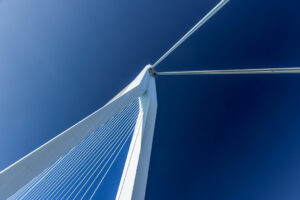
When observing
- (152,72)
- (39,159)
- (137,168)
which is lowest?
(39,159)

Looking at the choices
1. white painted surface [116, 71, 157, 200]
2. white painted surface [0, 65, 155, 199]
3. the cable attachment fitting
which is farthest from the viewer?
the cable attachment fitting

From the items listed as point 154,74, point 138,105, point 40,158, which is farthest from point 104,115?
point 154,74

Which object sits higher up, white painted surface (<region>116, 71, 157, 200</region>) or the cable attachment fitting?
the cable attachment fitting

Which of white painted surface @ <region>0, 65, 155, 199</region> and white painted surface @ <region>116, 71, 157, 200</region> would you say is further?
white painted surface @ <region>116, 71, 157, 200</region>

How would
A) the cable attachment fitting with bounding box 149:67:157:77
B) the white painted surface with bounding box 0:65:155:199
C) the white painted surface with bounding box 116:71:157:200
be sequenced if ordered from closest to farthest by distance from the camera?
the white painted surface with bounding box 0:65:155:199 → the white painted surface with bounding box 116:71:157:200 → the cable attachment fitting with bounding box 149:67:157:77

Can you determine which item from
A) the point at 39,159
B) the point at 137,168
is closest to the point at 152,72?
the point at 137,168

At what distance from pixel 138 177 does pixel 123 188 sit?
27 cm

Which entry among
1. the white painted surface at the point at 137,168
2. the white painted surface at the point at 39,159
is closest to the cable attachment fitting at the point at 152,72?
the white painted surface at the point at 137,168

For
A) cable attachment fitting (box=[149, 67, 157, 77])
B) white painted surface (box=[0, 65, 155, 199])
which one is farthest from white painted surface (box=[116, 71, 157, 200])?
cable attachment fitting (box=[149, 67, 157, 77])

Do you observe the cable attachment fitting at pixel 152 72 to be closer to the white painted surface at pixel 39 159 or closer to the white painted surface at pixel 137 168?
the white painted surface at pixel 137 168

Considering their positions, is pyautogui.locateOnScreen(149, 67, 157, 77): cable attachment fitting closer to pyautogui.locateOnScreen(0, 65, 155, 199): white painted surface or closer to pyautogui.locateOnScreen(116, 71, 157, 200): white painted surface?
pyautogui.locateOnScreen(116, 71, 157, 200): white painted surface

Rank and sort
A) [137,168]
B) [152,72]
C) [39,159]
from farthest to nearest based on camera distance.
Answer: [152,72]
[137,168]
[39,159]

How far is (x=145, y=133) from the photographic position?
4.01 metres

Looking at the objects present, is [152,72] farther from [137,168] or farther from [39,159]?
[39,159]
